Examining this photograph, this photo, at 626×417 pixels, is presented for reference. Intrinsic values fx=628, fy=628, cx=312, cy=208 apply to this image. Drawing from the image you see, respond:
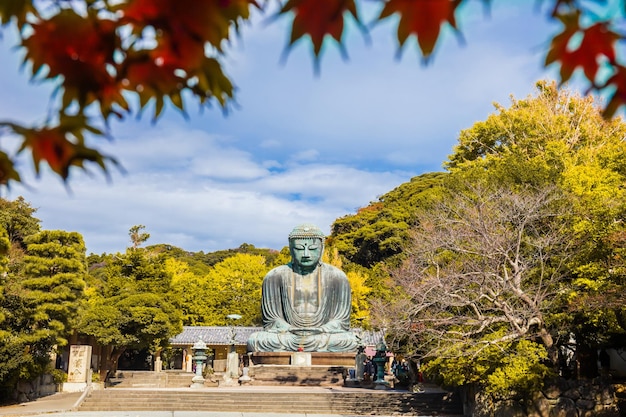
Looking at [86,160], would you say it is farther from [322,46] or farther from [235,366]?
[235,366]

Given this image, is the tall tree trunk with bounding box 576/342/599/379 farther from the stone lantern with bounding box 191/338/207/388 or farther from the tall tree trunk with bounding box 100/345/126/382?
the tall tree trunk with bounding box 100/345/126/382

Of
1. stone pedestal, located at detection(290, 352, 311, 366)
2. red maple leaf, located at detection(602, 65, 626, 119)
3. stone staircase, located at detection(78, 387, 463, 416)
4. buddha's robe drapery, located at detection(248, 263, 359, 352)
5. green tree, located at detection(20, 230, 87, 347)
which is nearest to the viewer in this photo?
red maple leaf, located at detection(602, 65, 626, 119)

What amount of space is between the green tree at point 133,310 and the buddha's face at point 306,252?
5761mm

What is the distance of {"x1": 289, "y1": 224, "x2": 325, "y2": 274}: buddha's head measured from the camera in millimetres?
27672

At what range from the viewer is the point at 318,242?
1096 inches

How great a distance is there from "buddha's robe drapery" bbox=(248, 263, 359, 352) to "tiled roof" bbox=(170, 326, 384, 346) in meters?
6.67

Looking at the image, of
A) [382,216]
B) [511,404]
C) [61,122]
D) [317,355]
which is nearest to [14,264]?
[317,355]

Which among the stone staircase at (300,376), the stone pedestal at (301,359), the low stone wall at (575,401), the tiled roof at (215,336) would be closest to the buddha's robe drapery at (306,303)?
the stone pedestal at (301,359)

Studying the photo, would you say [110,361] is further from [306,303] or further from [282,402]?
[282,402]

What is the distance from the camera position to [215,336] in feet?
115

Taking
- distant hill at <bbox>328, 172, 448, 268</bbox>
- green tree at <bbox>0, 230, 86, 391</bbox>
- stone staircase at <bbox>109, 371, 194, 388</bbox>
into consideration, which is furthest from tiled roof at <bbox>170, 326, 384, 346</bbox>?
green tree at <bbox>0, 230, 86, 391</bbox>

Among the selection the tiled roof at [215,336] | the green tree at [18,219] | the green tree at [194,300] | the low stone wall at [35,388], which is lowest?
the low stone wall at [35,388]

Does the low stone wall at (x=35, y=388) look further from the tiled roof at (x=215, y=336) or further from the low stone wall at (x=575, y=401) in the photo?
the low stone wall at (x=575, y=401)

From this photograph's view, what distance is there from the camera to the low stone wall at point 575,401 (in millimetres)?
13047
